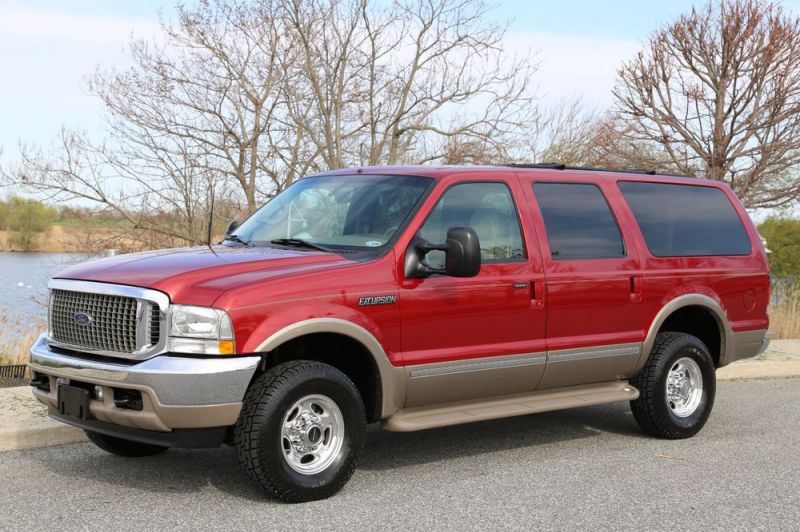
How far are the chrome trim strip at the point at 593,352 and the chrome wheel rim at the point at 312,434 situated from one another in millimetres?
1810

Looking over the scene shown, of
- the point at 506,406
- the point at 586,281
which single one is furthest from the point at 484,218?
the point at 506,406

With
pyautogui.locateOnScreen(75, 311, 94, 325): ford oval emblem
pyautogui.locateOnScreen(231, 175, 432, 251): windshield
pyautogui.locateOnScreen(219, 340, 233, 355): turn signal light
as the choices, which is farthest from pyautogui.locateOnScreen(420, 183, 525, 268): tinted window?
pyautogui.locateOnScreen(75, 311, 94, 325): ford oval emblem

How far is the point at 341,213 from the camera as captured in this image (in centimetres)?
675

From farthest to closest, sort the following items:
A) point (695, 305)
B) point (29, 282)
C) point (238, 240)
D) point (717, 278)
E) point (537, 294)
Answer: point (29, 282) < point (717, 278) < point (695, 305) < point (238, 240) < point (537, 294)

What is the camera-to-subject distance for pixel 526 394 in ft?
23.0

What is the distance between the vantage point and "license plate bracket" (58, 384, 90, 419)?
5.59 m

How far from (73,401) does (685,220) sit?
502 cm

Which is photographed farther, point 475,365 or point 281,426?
point 475,365

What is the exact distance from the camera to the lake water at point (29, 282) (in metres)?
17.9

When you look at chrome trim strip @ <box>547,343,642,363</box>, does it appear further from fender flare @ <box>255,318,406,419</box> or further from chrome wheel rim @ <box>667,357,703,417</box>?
fender flare @ <box>255,318,406,419</box>

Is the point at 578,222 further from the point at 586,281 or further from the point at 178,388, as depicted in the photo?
the point at 178,388

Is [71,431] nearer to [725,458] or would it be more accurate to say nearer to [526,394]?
[526,394]

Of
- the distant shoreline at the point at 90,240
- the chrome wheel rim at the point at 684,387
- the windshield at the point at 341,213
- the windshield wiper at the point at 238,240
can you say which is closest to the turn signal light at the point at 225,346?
the windshield at the point at 341,213

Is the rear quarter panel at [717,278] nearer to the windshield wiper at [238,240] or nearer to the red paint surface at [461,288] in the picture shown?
the red paint surface at [461,288]
